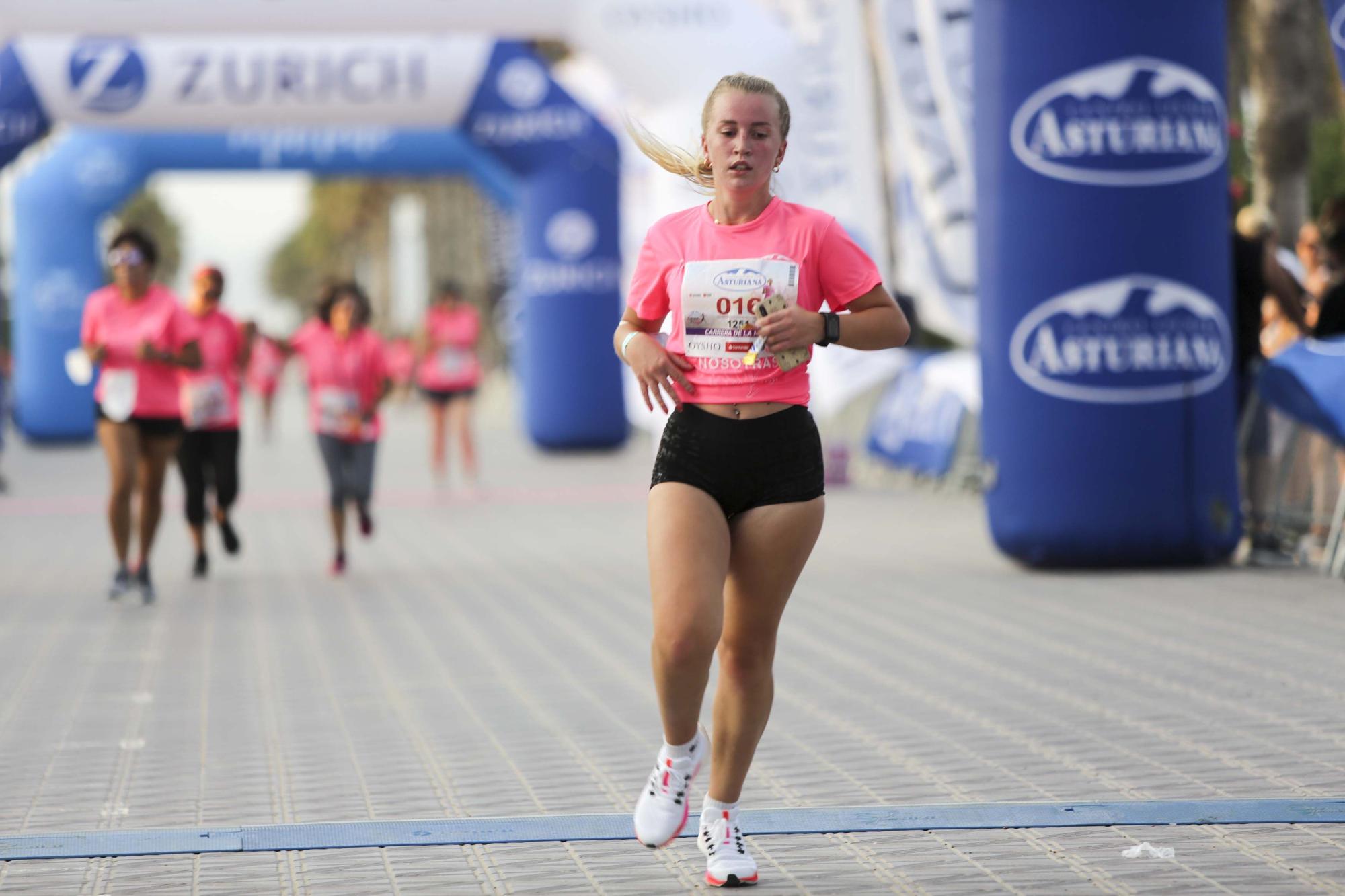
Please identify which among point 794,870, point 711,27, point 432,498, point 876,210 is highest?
point 711,27

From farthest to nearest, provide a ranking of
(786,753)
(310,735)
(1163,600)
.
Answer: (1163,600), (310,735), (786,753)

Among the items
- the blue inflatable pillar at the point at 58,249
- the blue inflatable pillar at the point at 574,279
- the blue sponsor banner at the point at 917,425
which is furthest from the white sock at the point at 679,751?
the blue inflatable pillar at the point at 58,249

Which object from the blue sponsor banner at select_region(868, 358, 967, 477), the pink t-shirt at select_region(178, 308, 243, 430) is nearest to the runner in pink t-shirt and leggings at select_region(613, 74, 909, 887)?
the pink t-shirt at select_region(178, 308, 243, 430)

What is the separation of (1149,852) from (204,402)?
25.4 feet

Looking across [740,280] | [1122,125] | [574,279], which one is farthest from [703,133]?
[574,279]

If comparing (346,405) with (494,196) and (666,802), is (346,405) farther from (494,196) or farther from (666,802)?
(494,196)

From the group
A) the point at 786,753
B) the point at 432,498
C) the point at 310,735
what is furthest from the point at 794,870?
the point at 432,498

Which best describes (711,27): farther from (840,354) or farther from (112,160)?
(112,160)

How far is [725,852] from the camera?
4.51 metres

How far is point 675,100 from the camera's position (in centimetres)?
1848

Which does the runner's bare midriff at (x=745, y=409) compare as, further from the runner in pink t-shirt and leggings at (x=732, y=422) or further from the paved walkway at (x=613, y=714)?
the paved walkway at (x=613, y=714)

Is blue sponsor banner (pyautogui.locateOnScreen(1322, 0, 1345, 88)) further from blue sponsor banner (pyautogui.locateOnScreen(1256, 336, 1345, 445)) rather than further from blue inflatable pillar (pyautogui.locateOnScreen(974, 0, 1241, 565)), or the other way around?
blue sponsor banner (pyautogui.locateOnScreen(1256, 336, 1345, 445))

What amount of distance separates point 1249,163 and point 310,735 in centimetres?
2010

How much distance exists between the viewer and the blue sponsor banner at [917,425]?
1547 cm
